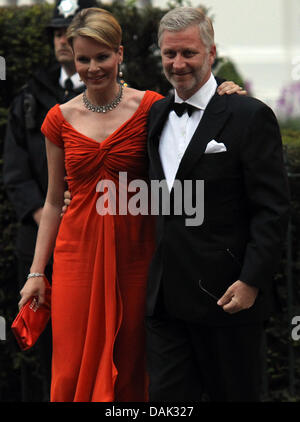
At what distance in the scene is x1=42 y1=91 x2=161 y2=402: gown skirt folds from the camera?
12.7ft

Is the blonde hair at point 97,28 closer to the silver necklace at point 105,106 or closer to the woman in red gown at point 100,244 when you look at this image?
the woman in red gown at point 100,244

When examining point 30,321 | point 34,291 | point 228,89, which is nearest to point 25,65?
point 34,291

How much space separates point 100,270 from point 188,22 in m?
1.14

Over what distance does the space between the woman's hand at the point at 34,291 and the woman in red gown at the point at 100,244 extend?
10cm

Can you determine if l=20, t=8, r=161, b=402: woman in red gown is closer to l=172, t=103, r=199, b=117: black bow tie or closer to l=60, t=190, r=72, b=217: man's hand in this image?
l=60, t=190, r=72, b=217: man's hand

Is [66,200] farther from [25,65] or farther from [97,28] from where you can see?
[25,65]

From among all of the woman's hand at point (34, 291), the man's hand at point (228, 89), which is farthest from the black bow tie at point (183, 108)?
the woman's hand at point (34, 291)

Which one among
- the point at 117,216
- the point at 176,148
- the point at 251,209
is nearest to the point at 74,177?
the point at 117,216

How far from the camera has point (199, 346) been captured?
369 centimetres

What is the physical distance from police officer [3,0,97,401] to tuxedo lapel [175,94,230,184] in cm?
145

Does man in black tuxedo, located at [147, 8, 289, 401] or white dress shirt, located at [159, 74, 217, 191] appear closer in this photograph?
man in black tuxedo, located at [147, 8, 289, 401]

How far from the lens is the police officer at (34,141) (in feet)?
16.2

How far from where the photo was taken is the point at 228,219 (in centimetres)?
357

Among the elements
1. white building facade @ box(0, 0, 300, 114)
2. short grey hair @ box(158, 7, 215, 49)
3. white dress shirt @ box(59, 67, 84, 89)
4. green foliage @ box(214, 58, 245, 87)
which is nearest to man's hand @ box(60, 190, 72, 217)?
short grey hair @ box(158, 7, 215, 49)
